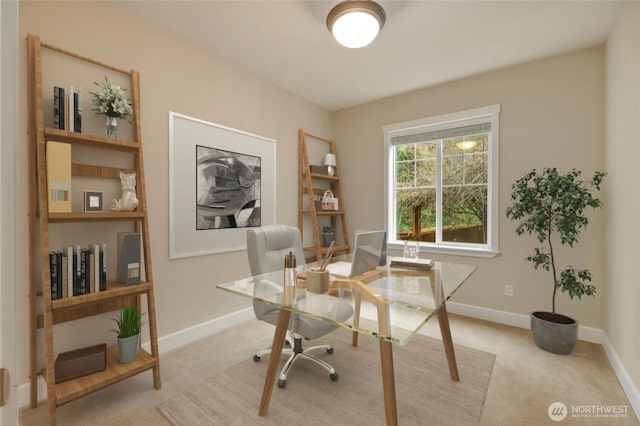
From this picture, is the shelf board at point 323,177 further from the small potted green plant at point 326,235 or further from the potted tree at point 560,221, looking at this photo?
the potted tree at point 560,221

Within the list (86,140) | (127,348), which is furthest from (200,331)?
(86,140)

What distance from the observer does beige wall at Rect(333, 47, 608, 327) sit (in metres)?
2.61

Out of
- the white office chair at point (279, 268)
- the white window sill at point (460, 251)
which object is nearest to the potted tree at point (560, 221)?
the white window sill at point (460, 251)

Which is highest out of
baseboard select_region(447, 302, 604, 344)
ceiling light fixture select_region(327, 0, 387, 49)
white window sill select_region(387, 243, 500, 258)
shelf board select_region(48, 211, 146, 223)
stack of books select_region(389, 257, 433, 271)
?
ceiling light fixture select_region(327, 0, 387, 49)

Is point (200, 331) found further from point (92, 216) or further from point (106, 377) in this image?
point (92, 216)

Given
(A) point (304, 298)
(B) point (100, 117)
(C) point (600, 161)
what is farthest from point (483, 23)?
(B) point (100, 117)

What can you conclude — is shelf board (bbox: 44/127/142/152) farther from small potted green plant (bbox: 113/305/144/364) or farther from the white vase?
small potted green plant (bbox: 113/305/144/364)

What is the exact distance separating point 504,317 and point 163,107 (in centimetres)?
381

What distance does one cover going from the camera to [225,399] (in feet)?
5.99

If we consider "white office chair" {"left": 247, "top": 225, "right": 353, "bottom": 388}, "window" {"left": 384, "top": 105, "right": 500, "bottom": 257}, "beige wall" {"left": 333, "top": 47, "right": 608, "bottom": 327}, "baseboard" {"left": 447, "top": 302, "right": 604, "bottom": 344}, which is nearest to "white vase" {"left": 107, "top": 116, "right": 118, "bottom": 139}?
"white office chair" {"left": 247, "top": 225, "right": 353, "bottom": 388}

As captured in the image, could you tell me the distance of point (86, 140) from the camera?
1.79 metres

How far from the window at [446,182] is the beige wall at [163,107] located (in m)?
1.52

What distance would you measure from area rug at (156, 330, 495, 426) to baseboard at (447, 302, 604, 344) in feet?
2.79

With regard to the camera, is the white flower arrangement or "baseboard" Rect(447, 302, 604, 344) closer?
the white flower arrangement
